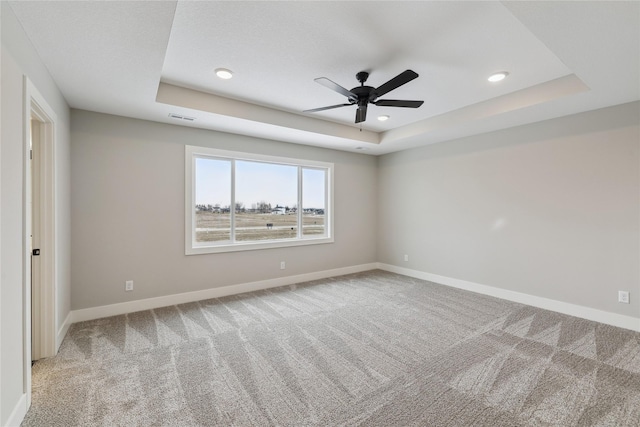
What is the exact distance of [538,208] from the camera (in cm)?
396

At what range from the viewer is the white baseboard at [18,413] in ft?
5.39

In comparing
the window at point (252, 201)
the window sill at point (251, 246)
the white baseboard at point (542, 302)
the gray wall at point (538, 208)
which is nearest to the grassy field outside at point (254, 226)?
the window at point (252, 201)

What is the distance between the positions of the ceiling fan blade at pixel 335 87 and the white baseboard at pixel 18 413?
3.02m

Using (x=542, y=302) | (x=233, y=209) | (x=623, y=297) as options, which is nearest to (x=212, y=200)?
(x=233, y=209)

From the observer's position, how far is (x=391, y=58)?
2639 mm

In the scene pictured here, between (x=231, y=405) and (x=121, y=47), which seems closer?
(x=231, y=405)

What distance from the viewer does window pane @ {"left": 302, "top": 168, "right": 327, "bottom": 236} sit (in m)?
5.42

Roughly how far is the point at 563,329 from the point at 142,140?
5.56m

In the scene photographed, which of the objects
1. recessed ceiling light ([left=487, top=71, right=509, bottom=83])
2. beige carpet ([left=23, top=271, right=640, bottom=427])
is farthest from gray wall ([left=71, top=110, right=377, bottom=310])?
recessed ceiling light ([left=487, top=71, right=509, bottom=83])

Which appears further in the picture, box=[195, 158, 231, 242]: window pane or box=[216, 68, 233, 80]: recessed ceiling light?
box=[195, 158, 231, 242]: window pane

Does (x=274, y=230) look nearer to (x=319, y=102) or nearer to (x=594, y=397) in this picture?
(x=319, y=102)

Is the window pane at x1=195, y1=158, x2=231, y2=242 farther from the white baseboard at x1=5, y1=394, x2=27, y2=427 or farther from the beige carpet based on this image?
the white baseboard at x1=5, y1=394, x2=27, y2=427

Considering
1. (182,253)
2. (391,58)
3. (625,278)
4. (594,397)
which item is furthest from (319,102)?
(625,278)

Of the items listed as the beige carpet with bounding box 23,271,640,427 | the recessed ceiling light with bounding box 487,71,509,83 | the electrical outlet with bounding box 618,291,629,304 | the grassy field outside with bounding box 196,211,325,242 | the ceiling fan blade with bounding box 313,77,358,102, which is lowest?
the beige carpet with bounding box 23,271,640,427
